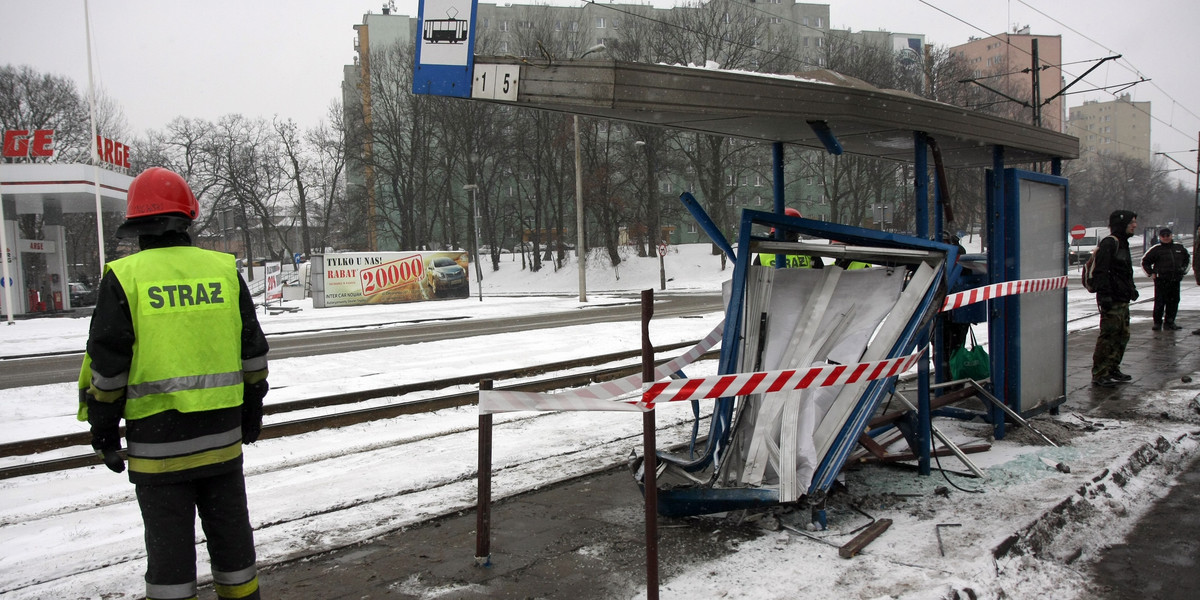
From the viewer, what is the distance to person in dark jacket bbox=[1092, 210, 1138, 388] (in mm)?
9117

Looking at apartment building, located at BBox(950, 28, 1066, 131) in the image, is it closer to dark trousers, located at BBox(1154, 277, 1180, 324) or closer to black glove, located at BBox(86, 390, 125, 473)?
dark trousers, located at BBox(1154, 277, 1180, 324)

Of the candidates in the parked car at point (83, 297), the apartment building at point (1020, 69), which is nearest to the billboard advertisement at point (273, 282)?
the parked car at point (83, 297)

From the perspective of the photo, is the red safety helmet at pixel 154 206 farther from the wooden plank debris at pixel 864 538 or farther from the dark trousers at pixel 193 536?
the wooden plank debris at pixel 864 538

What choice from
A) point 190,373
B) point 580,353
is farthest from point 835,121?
point 580,353

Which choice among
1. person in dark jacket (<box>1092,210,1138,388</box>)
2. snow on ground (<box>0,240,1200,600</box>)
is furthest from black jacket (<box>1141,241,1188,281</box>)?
snow on ground (<box>0,240,1200,600</box>)

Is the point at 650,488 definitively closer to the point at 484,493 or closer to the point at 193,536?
the point at 484,493

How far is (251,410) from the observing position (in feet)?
11.4

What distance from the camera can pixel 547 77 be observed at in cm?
417

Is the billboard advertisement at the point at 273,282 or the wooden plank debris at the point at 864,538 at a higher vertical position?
the billboard advertisement at the point at 273,282

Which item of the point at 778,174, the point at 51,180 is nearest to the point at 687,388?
the point at 778,174

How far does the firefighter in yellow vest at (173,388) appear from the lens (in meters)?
3.01

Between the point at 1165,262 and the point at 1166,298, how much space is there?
1.05 m

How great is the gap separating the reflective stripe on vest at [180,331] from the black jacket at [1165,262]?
14450mm

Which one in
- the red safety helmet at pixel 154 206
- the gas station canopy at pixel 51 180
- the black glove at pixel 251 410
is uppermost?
the gas station canopy at pixel 51 180
